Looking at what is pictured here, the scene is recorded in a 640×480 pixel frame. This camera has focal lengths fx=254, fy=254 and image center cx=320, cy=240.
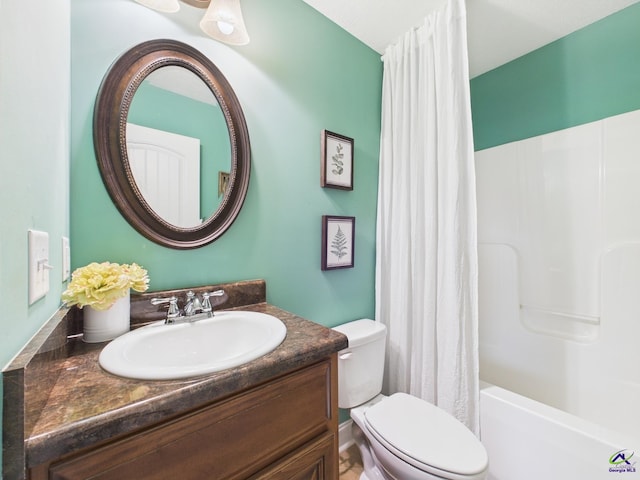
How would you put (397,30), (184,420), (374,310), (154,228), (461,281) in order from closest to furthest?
(184,420) < (154,228) < (461,281) < (397,30) < (374,310)

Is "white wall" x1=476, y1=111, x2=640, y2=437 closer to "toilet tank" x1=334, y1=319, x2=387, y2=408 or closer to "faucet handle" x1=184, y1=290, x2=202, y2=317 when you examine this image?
"toilet tank" x1=334, y1=319, x2=387, y2=408

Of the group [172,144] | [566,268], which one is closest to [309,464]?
[172,144]

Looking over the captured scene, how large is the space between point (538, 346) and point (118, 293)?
226 cm

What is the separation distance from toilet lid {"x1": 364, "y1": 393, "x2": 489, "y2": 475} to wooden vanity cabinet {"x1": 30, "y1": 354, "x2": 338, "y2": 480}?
0.33 meters

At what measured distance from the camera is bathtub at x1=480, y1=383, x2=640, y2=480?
0.90 m

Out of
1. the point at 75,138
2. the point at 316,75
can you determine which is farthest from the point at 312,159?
the point at 75,138

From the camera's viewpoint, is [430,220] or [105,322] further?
[430,220]

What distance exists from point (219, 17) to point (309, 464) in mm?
1559

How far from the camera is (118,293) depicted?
28.5 inches

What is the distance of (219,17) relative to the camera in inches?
38.7

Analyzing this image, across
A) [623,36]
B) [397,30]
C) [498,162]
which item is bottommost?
[498,162]

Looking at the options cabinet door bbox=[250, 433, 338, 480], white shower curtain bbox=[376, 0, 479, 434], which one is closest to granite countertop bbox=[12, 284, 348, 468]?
cabinet door bbox=[250, 433, 338, 480]

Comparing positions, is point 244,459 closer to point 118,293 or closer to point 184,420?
point 184,420
